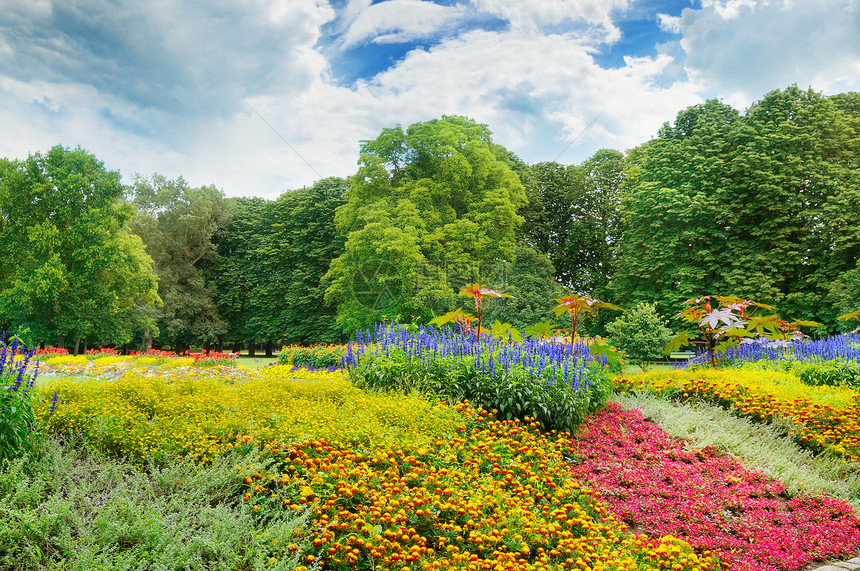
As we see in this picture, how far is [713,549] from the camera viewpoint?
11.8 feet

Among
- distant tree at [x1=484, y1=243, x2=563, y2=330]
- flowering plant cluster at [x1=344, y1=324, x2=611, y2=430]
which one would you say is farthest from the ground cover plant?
distant tree at [x1=484, y1=243, x2=563, y2=330]

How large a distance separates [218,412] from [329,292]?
1646 cm

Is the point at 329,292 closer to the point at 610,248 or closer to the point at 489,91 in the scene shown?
the point at 489,91

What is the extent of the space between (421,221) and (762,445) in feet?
46.8

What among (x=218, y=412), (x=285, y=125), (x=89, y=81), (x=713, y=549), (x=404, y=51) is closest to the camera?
(x=713, y=549)

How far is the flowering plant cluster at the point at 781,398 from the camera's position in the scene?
5.68m

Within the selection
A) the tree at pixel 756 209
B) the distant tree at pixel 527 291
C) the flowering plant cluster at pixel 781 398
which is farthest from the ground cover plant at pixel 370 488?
the tree at pixel 756 209

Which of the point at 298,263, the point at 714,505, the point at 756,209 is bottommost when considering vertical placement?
the point at 714,505

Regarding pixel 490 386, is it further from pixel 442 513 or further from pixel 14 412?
pixel 14 412

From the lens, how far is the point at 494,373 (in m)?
5.68

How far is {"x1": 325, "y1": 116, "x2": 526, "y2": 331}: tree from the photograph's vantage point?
18266mm

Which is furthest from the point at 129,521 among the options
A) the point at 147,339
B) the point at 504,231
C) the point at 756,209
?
the point at 147,339

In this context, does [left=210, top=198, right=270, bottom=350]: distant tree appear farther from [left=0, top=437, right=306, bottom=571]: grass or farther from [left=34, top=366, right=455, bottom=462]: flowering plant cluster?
[left=0, top=437, right=306, bottom=571]: grass

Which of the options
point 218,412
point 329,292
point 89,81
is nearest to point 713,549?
point 218,412
